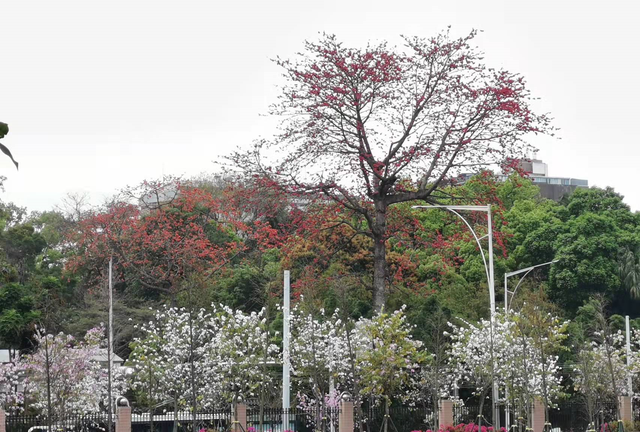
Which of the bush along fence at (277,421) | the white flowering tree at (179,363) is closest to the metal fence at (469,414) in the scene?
the bush along fence at (277,421)

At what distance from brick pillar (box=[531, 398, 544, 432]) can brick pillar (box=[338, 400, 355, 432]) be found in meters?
7.14

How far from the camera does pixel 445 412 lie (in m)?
30.3

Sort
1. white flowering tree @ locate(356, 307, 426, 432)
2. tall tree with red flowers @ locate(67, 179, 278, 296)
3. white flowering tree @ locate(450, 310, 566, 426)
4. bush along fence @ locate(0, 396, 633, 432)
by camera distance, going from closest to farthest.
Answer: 1. bush along fence @ locate(0, 396, 633, 432)
2. white flowering tree @ locate(356, 307, 426, 432)
3. white flowering tree @ locate(450, 310, 566, 426)
4. tall tree with red flowers @ locate(67, 179, 278, 296)

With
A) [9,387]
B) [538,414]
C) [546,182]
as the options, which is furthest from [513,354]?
[546,182]

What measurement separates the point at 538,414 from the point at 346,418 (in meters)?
8.09

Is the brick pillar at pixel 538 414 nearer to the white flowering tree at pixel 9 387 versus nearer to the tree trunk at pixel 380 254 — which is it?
the tree trunk at pixel 380 254

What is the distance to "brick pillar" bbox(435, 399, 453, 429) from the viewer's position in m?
30.0

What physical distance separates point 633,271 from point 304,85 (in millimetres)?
25578

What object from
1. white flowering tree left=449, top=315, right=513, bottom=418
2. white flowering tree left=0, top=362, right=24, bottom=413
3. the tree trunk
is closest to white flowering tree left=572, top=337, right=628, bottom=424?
white flowering tree left=449, top=315, right=513, bottom=418

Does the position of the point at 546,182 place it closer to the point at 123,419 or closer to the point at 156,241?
the point at 156,241

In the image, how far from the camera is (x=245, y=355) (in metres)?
30.5

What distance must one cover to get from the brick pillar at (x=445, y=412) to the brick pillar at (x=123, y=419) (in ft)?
33.4

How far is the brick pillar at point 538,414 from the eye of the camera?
3127cm

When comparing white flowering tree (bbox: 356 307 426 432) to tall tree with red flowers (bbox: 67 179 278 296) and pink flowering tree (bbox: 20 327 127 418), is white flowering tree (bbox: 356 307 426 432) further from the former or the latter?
tall tree with red flowers (bbox: 67 179 278 296)
